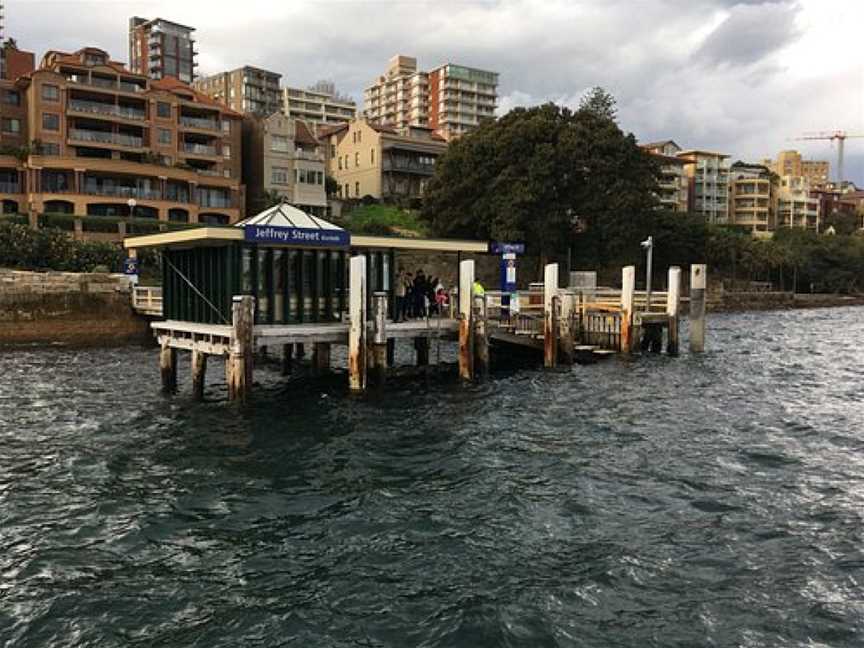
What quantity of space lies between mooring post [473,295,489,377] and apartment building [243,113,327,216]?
53572 millimetres

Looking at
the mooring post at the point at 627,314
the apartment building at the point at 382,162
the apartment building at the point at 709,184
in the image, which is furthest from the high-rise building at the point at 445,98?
the mooring post at the point at 627,314

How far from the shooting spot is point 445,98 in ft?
523

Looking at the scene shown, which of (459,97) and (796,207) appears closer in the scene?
(796,207)

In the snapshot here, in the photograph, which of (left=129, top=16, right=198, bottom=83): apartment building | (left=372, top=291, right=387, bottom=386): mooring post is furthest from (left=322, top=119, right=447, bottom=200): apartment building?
(left=129, top=16, right=198, bottom=83): apartment building

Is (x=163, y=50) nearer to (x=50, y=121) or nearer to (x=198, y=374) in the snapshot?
(x=50, y=121)

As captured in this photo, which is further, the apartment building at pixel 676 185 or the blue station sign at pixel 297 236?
the apartment building at pixel 676 185

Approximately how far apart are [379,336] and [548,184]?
41.6 metres

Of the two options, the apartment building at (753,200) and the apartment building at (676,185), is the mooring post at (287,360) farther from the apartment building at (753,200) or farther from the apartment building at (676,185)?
the apartment building at (753,200)

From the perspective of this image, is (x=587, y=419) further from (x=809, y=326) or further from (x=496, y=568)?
(x=809, y=326)

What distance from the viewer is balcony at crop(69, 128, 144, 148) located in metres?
67.1

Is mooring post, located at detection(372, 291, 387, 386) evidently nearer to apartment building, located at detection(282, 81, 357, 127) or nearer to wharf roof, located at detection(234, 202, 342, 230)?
wharf roof, located at detection(234, 202, 342, 230)

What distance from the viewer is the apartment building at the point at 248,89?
147 m

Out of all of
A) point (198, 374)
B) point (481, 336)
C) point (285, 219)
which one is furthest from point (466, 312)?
point (198, 374)

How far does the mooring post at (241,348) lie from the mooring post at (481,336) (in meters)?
8.88
